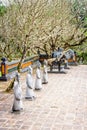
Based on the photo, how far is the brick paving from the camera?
6113 mm

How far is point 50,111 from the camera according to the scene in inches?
286

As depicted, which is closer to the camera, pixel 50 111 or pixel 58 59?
pixel 50 111

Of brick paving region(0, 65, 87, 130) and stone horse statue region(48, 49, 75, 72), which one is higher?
stone horse statue region(48, 49, 75, 72)

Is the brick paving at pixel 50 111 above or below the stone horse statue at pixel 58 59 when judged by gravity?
below

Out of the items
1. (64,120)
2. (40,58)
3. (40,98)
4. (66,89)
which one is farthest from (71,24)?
(64,120)

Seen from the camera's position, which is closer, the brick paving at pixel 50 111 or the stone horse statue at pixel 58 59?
the brick paving at pixel 50 111

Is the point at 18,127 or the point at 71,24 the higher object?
the point at 71,24

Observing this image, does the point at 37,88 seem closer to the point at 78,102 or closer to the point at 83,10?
the point at 78,102

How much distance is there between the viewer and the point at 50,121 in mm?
6418

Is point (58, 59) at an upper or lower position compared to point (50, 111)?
upper

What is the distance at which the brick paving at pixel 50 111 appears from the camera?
20.1 feet

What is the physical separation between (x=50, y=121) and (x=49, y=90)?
3848 millimetres

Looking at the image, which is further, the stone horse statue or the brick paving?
the stone horse statue

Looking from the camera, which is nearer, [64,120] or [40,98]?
[64,120]
